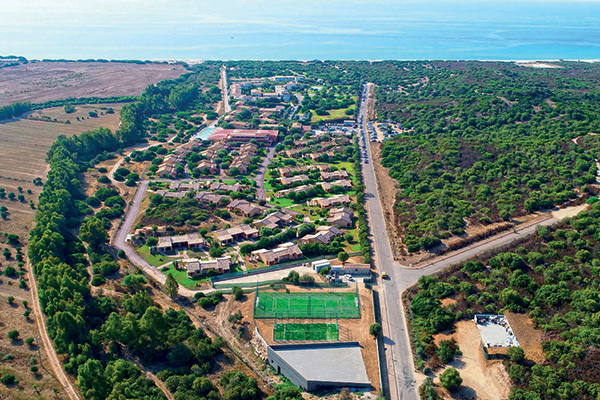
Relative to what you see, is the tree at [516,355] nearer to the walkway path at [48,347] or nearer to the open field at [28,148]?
the walkway path at [48,347]

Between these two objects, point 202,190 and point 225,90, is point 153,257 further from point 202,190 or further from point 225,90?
point 225,90

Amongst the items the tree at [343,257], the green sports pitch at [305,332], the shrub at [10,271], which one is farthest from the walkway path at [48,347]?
the tree at [343,257]

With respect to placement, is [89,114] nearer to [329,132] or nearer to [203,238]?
[329,132]

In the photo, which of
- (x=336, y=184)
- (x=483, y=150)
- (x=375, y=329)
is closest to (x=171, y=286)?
(x=375, y=329)

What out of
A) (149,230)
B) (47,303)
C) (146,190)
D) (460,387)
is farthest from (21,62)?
(460,387)

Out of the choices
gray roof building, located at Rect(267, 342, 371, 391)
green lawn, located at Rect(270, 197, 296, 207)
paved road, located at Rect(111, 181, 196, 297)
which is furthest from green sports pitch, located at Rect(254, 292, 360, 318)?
green lawn, located at Rect(270, 197, 296, 207)
